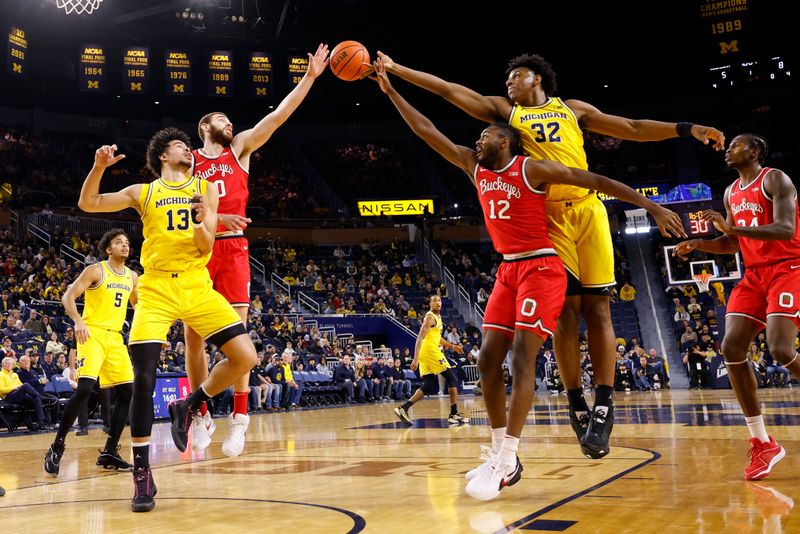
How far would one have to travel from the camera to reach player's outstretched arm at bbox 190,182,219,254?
4.77 metres

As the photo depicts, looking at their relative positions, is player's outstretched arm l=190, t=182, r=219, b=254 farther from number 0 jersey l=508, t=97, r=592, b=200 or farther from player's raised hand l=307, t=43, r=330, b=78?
number 0 jersey l=508, t=97, r=592, b=200

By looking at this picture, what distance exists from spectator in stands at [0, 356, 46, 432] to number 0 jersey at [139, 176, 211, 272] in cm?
781

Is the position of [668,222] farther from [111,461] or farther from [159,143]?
[111,461]

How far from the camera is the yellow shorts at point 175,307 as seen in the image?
4926 mm

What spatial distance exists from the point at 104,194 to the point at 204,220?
1.98 feet

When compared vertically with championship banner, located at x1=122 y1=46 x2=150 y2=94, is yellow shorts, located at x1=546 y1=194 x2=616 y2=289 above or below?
below

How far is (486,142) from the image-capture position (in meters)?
4.70

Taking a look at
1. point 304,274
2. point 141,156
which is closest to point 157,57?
point 141,156

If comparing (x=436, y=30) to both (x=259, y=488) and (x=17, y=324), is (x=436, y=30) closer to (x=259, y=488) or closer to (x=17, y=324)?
(x=17, y=324)

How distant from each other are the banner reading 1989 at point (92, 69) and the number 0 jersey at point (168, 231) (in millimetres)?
24795

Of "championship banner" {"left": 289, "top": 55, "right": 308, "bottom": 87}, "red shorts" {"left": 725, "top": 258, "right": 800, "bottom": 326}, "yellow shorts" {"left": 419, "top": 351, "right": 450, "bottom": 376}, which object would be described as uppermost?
"championship banner" {"left": 289, "top": 55, "right": 308, "bottom": 87}

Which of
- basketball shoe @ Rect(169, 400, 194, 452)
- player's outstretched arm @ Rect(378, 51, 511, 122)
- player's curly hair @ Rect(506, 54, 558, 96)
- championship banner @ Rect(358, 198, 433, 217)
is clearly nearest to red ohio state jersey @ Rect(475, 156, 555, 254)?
player's outstretched arm @ Rect(378, 51, 511, 122)

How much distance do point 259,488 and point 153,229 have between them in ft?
6.14

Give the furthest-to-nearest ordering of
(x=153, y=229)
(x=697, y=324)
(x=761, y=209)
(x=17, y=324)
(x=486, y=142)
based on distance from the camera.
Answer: (x=697, y=324)
(x=17, y=324)
(x=761, y=209)
(x=153, y=229)
(x=486, y=142)
